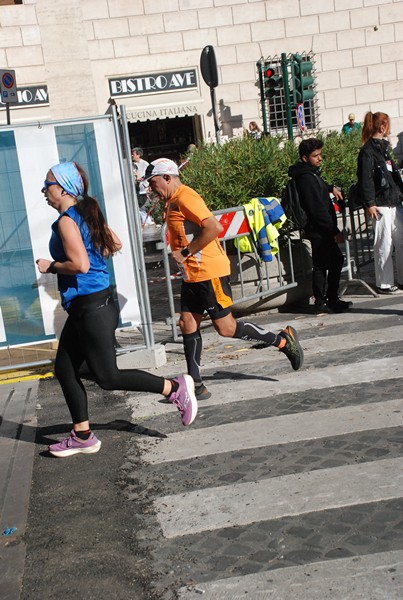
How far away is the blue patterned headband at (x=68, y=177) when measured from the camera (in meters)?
5.12

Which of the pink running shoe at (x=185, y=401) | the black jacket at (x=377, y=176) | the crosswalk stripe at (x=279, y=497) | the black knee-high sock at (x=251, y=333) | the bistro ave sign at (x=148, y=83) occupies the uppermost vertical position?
the bistro ave sign at (x=148, y=83)

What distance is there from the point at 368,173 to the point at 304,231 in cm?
90

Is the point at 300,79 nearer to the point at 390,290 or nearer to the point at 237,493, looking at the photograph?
the point at 390,290

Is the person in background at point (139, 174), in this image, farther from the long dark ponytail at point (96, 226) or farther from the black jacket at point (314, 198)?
the long dark ponytail at point (96, 226)

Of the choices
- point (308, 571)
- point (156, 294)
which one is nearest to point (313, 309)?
point (156, 294)

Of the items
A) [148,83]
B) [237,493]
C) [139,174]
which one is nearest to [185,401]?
[237,493]

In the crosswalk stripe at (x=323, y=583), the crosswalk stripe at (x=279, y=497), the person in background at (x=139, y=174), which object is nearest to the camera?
the crosswalk stripe at (x=323, y=583)

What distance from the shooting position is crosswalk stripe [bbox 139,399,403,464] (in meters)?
5.19

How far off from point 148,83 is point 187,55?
1.39 m

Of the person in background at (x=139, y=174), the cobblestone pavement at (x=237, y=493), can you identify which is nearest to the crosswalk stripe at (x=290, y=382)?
the cobblestone pavement at (x=237, y=493)

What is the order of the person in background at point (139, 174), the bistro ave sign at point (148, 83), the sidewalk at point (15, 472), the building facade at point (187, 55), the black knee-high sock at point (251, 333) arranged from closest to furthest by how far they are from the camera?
1. the sidewalk at point (15, 472)
2. the black knee-high sock at point (251, 333)
3. the person in background at point (139, 174)
4. the building facade at point (187, 55)
5. the bistro ave sign at point (148, 83)

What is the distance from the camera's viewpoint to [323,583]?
346 cm

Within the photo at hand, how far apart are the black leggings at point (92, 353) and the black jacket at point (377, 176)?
176 inches

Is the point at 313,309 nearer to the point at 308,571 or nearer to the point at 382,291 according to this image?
the point at 382,291
